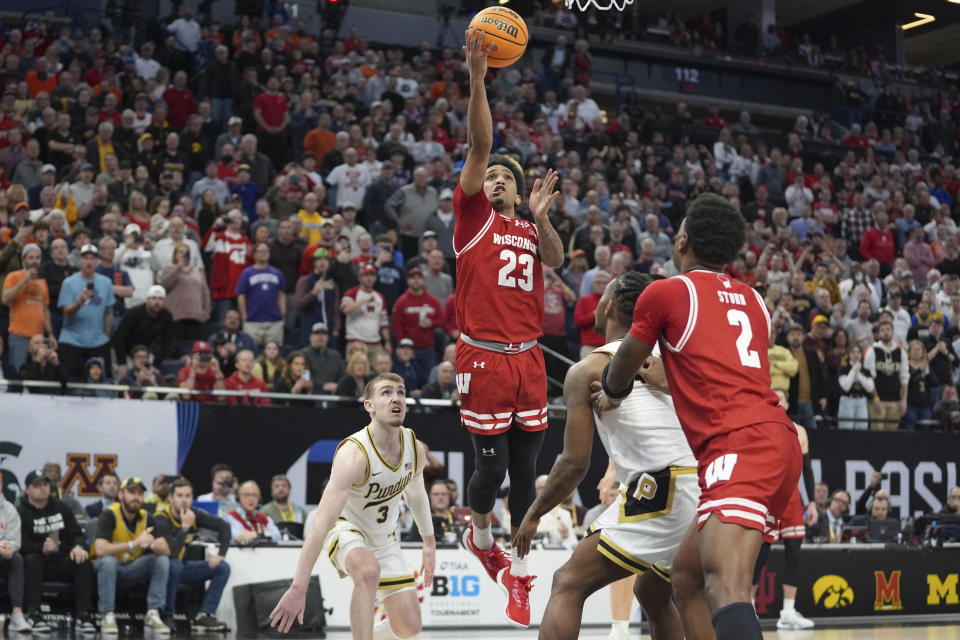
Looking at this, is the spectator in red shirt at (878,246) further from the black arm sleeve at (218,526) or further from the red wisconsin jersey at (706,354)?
the red wisconsin jersey at (706,354)

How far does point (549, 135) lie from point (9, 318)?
1056 cm

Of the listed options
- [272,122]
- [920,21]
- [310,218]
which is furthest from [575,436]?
[920,21]

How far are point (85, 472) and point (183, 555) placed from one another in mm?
1742

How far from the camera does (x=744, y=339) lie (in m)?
5.60

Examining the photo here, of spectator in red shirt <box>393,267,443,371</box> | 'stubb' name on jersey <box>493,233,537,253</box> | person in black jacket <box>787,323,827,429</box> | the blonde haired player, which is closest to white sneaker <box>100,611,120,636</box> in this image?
the blonde haired player

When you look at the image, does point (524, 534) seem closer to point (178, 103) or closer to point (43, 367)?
point (43, 367)

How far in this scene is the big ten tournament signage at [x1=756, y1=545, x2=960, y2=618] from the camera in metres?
15.8

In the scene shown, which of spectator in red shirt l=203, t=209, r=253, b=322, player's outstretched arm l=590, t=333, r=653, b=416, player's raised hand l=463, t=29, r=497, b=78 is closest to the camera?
player's outstretched arm l=590, t=333, r=653, b=416

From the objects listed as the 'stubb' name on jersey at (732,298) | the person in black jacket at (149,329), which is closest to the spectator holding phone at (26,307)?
the person in black jacket at (149,329)

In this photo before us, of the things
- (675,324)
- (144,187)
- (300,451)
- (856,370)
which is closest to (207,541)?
(300,451)

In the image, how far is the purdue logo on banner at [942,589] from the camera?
668 inches

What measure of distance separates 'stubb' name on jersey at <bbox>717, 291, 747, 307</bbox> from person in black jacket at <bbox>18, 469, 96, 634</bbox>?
30.3 ft

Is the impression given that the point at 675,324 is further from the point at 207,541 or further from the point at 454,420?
the point at 454,420

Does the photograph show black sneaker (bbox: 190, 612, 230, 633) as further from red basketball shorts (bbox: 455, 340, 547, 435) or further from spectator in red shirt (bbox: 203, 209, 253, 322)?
red basketball shorts (bbox: 455, 340, 547, 435)
